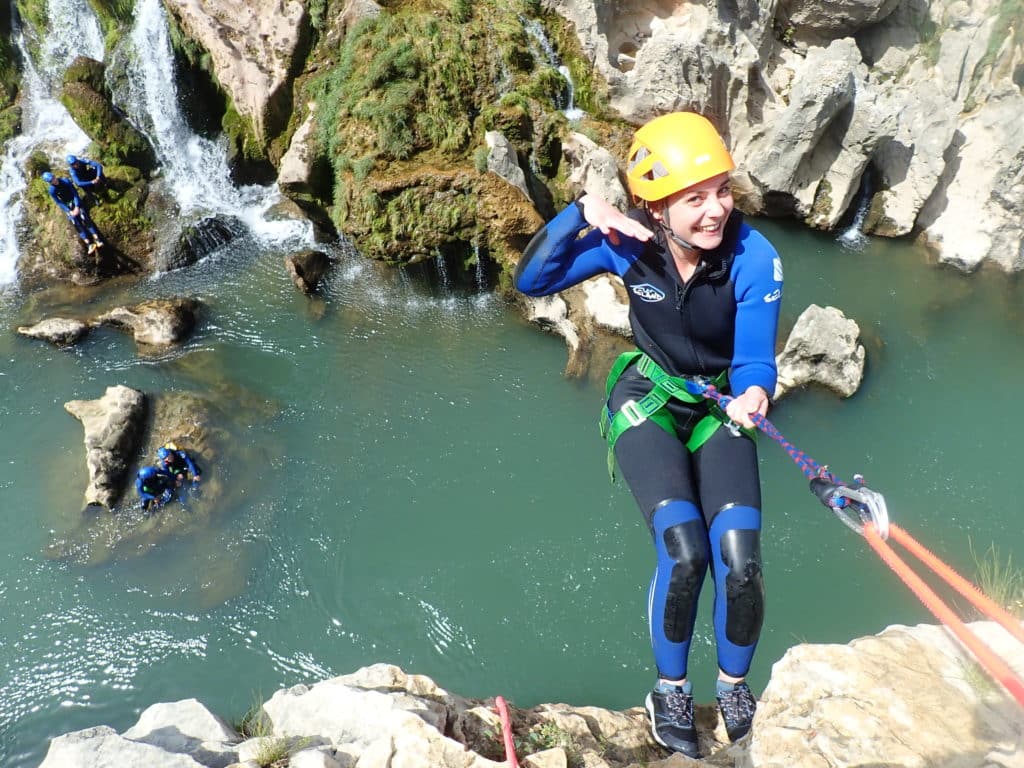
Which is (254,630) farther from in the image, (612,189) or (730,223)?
(612,189)

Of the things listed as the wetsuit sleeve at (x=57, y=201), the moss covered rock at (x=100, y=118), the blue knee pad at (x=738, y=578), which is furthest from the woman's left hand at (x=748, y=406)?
the moss covered rock at (x=100, y=118)

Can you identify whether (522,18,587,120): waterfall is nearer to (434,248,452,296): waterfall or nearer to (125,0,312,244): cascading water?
(434,248,452,296): waterfall

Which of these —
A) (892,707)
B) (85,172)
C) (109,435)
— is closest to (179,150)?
(85,172)

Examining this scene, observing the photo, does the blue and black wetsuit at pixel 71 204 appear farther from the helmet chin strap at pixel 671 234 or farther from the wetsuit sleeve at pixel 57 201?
the helmet chin strap at pixel 671 234

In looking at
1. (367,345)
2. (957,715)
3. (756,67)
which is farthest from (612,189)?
(957,715)

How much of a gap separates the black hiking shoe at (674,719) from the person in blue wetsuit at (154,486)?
6940mm

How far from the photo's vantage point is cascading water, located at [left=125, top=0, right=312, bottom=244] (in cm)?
1197

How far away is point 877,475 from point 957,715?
577 cm

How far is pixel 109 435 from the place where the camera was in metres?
8.66

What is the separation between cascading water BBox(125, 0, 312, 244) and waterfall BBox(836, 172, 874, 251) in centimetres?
970

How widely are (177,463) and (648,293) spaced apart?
7027 mm

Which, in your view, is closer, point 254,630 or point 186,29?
point 254,630

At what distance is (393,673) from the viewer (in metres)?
4.21

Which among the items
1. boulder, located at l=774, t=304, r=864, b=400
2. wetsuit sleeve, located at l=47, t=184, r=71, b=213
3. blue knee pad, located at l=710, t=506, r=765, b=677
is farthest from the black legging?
wetsuit sleeve, located at l=47, t=184, r=71, b=213
